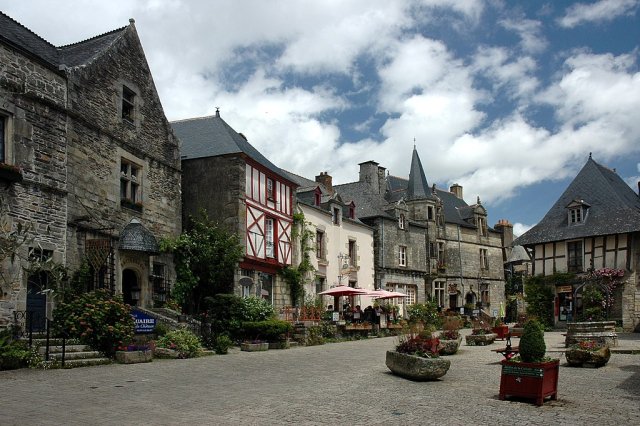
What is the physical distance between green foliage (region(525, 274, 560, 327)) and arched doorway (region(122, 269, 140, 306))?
17.7 m

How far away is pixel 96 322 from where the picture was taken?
13.5 metres

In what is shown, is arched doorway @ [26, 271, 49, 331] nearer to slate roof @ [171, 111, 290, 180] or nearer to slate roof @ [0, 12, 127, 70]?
slate roof @ [0, 12, 127, 70]

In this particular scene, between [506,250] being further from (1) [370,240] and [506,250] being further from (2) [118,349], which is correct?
(2) [118,349]

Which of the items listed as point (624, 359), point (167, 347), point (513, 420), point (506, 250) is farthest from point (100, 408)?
point (506, 250)

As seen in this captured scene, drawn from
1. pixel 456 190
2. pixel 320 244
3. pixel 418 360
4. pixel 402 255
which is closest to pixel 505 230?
pixel 456 190

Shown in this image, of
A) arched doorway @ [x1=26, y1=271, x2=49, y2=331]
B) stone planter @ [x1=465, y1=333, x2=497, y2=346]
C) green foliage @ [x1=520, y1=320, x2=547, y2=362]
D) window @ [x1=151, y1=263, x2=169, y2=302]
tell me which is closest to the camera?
green foliage @ [x1=520, y1=320, x2=547, y2=362]

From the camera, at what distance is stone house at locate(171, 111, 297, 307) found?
22.2 meters

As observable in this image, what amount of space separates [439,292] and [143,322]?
24.9 meters

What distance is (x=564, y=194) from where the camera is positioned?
30703mm

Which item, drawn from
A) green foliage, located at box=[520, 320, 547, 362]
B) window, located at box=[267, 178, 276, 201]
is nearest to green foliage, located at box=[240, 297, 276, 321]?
window, located at box=[267, 178, 276, 201]

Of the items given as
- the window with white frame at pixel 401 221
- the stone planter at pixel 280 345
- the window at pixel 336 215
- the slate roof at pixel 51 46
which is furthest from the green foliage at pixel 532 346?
the window with white frame at pixel 401 221

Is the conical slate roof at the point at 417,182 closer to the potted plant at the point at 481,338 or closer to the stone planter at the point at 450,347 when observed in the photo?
the potted plant at the point at 481,338

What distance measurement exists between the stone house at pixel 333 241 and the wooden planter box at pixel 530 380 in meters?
18.0

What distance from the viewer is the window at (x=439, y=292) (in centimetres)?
3731
